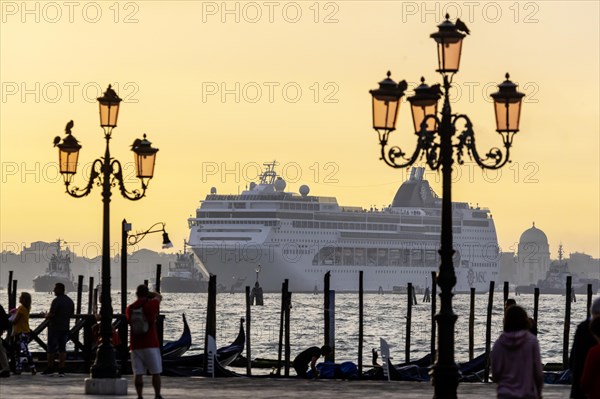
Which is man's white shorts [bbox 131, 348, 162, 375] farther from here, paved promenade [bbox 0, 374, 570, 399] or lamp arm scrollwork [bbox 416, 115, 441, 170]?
lamp arm scrollwork [bbox 416, 115, 441, 170]

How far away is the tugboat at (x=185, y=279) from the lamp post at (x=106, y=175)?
120875 millimetres

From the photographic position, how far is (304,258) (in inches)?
4993

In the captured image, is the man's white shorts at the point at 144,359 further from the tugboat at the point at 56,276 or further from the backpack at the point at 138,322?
the tugboat at the point at 56,276

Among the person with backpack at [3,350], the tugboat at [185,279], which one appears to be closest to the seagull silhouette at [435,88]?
the person with backpack at [3,350]

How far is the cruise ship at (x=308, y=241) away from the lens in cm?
12419

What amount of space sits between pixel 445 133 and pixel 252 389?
593 centimetres

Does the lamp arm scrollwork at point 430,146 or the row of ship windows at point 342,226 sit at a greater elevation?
the row of ship windows at point 342,226

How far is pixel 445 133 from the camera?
15.0m

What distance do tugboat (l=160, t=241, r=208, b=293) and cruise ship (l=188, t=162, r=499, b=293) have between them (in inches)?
403

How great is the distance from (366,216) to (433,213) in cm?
1377

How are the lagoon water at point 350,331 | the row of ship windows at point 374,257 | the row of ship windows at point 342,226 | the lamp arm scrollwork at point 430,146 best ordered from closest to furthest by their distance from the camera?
the lamp arm scrollwork at point 430,146 → the lagoon water at point 350,331 → the row of ship windows at point 342,226 → the row of ship windows at point 374,257

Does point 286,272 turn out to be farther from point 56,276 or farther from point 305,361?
point 305,361

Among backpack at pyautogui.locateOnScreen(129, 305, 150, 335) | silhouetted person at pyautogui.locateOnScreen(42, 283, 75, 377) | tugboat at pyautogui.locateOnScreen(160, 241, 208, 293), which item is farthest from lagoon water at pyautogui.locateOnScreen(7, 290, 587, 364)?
tugboat at pyautogui.locateOnScreen(160, 241, 208, 293)

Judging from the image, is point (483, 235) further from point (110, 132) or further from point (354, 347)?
point (110, 132)
